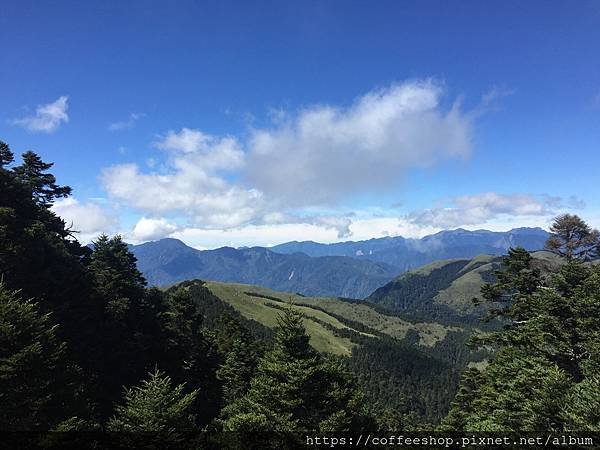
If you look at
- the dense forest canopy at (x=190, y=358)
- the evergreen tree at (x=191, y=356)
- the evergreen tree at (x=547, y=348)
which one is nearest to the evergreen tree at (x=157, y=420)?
the dense forest canopy at (x=190, y=358)

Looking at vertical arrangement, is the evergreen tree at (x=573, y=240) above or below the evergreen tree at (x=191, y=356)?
above

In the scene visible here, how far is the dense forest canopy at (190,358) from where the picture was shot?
20531mm

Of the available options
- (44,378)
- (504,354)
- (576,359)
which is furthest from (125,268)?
(576,359)

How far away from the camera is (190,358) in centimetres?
5712

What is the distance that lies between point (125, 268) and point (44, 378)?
40.7 m

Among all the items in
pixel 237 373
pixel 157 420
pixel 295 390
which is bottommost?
pixel 237 373

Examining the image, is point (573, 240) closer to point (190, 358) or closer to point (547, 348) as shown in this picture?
point (547, 348)

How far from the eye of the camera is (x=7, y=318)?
1952 centimetres

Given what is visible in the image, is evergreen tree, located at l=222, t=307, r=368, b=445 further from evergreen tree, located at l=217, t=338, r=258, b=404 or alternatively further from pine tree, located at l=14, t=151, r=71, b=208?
pine tree, located at l=14, t=151, r=71, b=208

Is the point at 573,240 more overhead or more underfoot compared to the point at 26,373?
more overhead

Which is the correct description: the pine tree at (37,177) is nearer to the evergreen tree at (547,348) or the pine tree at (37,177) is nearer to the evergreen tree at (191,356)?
the evergreen tree at (191,356)

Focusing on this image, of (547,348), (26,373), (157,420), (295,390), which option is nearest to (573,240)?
(547,348)

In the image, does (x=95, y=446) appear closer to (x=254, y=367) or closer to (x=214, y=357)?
(x=254, y=367)

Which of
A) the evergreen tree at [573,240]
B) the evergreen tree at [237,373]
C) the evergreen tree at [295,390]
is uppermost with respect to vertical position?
the evergreen tree at [573,240]
